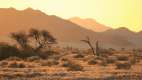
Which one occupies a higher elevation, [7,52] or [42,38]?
[42,38]

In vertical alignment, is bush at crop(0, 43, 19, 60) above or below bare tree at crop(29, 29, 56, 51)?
below

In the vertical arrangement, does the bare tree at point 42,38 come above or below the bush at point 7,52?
above

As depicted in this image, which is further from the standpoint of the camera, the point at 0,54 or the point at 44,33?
the point at 44,33

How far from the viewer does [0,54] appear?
5775 centimetres

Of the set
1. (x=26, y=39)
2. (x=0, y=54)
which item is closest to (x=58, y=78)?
(x=0, y=54)

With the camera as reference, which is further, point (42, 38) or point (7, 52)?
point (42, 38)

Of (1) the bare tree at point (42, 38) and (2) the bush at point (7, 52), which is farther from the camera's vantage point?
(1) the bare tree at point (42, 38)

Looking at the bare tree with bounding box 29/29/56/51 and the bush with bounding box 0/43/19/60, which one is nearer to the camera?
the bush with bounding box 0/43/19/60

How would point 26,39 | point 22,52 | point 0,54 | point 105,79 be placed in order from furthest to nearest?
point 26,39
point 22,52
point 0,54
point 105,79

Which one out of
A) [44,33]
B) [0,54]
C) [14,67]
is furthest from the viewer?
[44,33]

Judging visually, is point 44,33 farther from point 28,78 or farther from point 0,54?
point 28,78

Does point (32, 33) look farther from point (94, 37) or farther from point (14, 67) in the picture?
point (94, 37)

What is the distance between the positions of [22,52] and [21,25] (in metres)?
137

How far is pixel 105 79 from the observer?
96.7 feet
